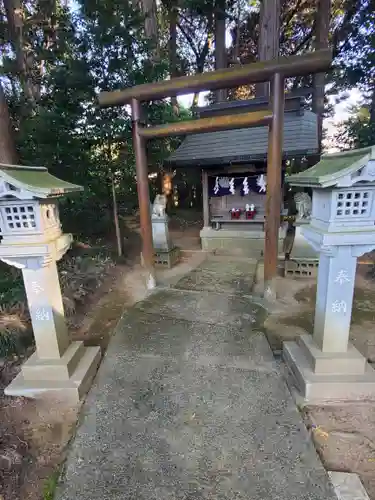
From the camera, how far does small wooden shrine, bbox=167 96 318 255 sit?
814 cm

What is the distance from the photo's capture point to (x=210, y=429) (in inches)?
104

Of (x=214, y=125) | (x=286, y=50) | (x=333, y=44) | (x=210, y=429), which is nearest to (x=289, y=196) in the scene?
(x=333, y=44)

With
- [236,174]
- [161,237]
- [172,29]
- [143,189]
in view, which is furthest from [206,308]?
[172,29]

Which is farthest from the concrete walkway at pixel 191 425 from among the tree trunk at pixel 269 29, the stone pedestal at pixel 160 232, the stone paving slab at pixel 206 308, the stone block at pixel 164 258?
the tree trunk at pixel 269 29

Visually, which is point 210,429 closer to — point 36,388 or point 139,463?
point 139,463

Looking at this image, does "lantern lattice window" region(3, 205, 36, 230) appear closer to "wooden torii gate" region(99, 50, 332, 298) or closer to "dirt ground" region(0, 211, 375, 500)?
"dirt ground" region(0, 211, 375, 500)

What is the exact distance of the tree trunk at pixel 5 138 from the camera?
19.3 feet

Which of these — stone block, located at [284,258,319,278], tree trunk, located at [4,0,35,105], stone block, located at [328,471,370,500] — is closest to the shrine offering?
stone block, located at [284,258,319,278]

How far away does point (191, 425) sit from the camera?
2.69 m

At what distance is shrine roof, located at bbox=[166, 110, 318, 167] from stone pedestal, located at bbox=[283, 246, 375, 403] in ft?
16.2

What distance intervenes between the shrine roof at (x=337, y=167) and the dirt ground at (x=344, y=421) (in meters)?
2.26

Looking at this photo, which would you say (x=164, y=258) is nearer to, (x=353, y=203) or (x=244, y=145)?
(x=244, y=145)

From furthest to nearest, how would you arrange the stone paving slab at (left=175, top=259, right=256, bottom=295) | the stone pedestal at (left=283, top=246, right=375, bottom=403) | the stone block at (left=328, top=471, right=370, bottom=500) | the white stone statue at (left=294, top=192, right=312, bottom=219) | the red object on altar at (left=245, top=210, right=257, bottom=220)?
the red object on altar at (left=245, top=210, right=257, bottom=220) → the white stone statue at (left=294, top=192, right=312, bottom=219) → the stone paving slab at (left=175, top=259, right=256, bottom=295) → the stone pedestal at (left=283, top=246, right=375, bottom=403) → the stone block at (left=328, top=471, right=370, bottom=500)

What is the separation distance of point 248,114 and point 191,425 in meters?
4.60
